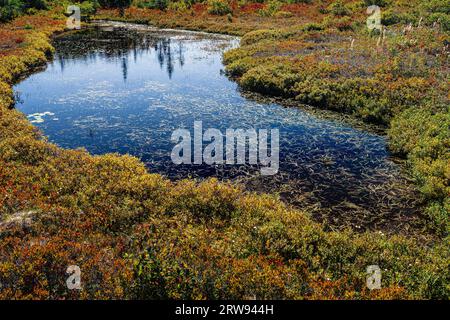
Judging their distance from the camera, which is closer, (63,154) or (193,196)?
(193,196)

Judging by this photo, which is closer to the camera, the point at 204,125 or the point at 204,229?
the point at 204,229

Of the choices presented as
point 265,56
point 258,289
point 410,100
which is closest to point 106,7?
point 265,56

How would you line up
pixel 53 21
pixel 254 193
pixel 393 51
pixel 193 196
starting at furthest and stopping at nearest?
1. pixel 53 21
2. pixel 393 51
3. pixel 254 193
4. pixel 193 196

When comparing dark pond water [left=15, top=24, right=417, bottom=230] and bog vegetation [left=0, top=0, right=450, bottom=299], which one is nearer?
bog vegetation [left=0, top=0, right=450, bottom=299]

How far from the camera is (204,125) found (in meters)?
23.3

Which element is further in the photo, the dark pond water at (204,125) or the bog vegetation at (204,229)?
the dark pond water at (204,125)

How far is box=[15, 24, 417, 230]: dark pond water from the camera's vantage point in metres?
16.0

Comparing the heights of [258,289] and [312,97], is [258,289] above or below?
below

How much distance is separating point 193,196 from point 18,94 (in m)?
21.5

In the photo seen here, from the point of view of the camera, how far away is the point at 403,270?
34.4 ft

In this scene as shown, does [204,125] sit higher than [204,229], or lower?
higher

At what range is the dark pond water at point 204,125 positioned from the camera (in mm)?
16016

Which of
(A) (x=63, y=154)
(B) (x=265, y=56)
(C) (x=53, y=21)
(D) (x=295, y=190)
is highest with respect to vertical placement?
(C) (x=53, y=21)

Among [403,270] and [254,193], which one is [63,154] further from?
[403,270]
